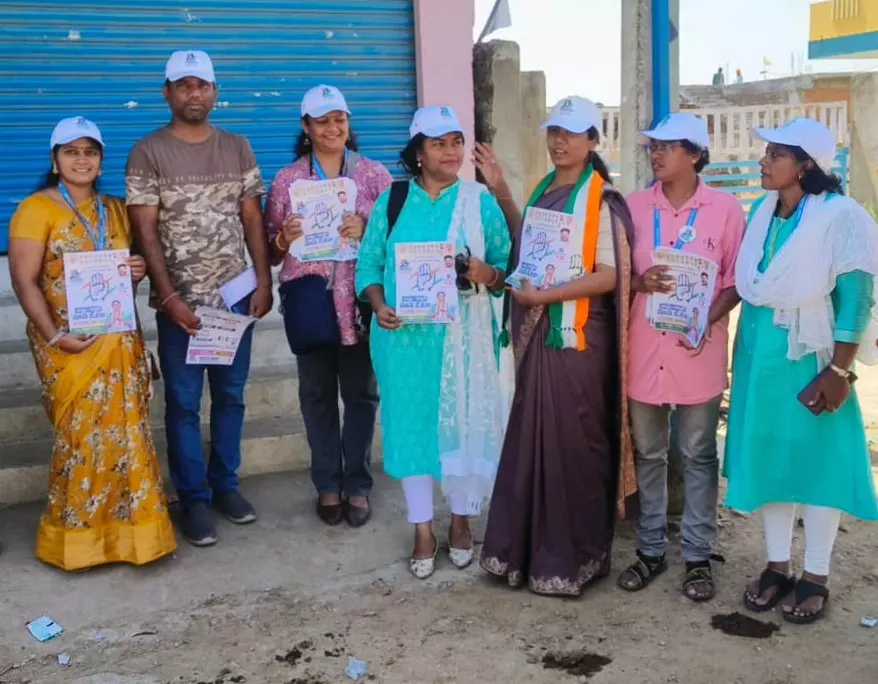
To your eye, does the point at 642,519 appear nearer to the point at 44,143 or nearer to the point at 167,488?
the point at 167,488

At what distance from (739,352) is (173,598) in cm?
252

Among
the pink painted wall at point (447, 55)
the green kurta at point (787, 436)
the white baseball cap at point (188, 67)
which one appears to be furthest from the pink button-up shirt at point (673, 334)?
the pink painted wall at point (447, 55)

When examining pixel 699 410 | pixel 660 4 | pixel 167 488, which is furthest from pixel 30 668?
pixel 660 4

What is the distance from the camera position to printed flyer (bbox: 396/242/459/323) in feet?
12.8

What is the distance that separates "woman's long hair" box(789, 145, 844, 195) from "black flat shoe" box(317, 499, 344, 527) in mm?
2575

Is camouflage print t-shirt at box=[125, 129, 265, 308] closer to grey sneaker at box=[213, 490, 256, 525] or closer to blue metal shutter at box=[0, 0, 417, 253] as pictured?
grey sneaker at box=[213, 490, 256, 525]

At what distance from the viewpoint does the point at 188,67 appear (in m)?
4.05

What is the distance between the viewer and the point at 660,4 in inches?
179

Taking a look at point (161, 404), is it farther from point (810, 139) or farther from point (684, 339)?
point (810, 139)

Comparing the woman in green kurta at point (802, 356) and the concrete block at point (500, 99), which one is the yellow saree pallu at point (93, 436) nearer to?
the woman in green kurta at point (802, 356)

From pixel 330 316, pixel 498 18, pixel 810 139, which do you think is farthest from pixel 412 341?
pixel 498 18

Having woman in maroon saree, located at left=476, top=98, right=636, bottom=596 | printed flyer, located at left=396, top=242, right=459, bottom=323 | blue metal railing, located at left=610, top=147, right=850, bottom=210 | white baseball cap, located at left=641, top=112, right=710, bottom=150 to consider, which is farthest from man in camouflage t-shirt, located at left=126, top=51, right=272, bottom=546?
blue metal railing, located at left=610, top=147, right=850, bottom=210

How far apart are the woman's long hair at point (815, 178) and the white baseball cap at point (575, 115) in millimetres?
738

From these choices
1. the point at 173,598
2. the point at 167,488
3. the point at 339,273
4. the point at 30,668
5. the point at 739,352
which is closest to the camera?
the point at 30,668
